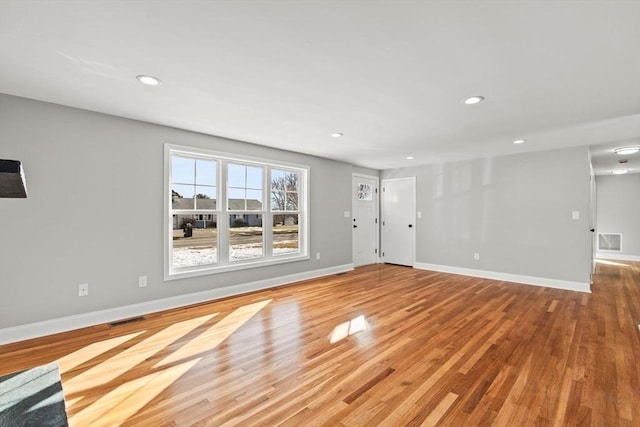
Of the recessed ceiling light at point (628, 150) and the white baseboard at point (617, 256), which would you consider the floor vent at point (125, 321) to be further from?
the white baseboard at point (617, 256)

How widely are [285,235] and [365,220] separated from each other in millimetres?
2409

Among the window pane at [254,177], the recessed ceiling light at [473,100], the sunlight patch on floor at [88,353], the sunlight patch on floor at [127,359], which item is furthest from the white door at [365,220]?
the sunlight patch on floor at [88,353]

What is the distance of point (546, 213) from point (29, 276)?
23.1 feet

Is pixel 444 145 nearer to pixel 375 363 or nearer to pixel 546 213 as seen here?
pixel 546 213

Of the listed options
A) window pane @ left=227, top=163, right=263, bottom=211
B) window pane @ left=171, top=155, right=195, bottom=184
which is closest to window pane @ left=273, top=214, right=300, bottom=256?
window pane @ left=227, top=163, right=263, bottom=211

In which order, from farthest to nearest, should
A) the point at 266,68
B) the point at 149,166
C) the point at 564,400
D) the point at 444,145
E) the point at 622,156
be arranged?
→ the point at 622,156, the point at 444,145, the point at 149,166, the point at 266,68, the point at 564,400

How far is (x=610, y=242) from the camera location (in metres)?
7.74

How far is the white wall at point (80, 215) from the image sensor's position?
9.11ft

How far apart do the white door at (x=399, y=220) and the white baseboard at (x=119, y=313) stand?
3.12 m

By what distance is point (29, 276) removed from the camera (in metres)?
2.82

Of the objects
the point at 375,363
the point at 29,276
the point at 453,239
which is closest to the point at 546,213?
the point at 453,239

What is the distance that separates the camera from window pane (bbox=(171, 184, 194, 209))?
386cm

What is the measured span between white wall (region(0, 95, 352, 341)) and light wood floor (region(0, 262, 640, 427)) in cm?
37

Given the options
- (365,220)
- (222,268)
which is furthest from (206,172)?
(365,220)
